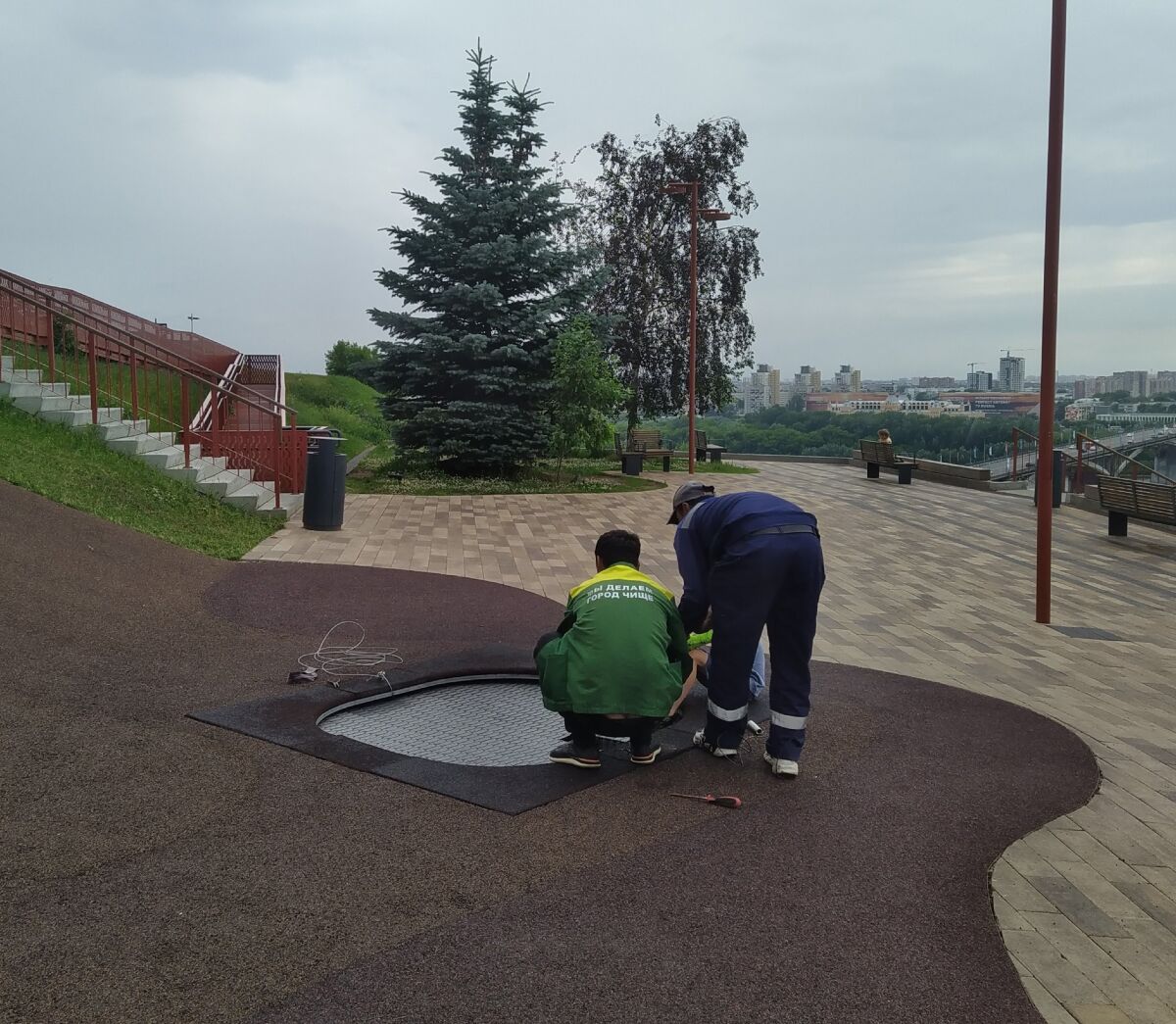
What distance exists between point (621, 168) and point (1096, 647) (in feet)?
90.6

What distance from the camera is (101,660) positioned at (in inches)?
265

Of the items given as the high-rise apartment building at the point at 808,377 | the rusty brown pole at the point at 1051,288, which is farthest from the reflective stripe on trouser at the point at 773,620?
the high-rise apartment building at the point at 808,377

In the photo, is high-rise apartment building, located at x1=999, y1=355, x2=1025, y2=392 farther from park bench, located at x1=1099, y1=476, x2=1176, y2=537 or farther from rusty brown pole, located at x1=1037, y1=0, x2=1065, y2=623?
rusty brown pole, located at x1=1037, y1=0, x2=1065, y2=623

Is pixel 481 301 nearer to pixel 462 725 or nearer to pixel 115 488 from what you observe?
pixel 115 488

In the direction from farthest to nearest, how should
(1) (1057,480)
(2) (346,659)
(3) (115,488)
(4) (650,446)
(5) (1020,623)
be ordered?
(4) (650,446) < (1) (1057,480) < (3) (115,488) < (5) (1020,623) < (2) (346,659)

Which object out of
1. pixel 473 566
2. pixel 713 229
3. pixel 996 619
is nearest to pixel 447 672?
pixel 473 566

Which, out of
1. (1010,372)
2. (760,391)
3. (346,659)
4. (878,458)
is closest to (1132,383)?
(1010,372)

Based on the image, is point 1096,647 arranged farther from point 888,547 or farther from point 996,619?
point 888,547

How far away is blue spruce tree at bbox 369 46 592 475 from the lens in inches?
805

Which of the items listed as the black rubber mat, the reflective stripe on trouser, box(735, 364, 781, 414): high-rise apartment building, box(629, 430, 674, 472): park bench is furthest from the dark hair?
box(735, 364, 781, 414): high-rise apartment building

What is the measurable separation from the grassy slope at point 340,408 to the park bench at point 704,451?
885 centimetres

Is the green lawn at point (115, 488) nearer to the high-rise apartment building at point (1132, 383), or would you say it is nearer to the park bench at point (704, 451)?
the park bench at point (704, 451)

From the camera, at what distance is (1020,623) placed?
31.7 feet

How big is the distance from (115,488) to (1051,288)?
10167 millimetres
